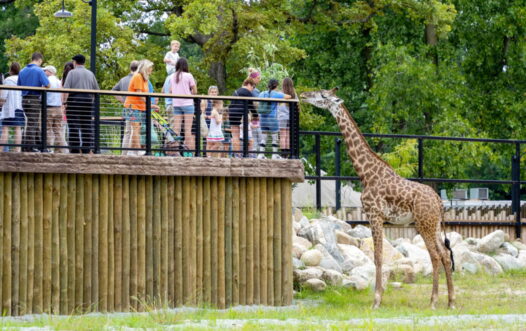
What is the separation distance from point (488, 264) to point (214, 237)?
7209 mm

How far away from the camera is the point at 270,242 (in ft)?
57.9

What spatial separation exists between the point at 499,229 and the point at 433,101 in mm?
9287

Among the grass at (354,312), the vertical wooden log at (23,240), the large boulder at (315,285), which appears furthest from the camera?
the large boulder at (315,285)

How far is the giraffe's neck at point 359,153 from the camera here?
18281mm

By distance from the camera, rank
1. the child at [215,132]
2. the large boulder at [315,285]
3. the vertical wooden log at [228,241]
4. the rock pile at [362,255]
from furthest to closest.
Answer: the rock pile at [362,255]
the large boulder at [315,285]
the child at [215,132]
the vertical wooden log at [228,241]

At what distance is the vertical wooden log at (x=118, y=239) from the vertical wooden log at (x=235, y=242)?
174cm

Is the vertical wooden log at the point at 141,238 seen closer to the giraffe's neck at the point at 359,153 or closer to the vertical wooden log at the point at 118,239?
the vertical wooden log at the point at 118,239

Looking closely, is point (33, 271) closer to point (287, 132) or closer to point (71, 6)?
point (287, 132)

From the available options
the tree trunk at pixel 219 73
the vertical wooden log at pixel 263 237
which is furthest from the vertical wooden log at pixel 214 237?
the tree trunk at pixel 219 73

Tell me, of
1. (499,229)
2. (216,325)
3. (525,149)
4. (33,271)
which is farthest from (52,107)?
(525,149)

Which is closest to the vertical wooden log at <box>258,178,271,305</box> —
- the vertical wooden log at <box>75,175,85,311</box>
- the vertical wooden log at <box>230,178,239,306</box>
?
the vertical wooden log at <box>230,178,239,306</box>

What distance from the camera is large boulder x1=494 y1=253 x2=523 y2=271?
22.8 m

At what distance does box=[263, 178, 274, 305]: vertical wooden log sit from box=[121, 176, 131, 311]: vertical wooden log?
84.9 inches

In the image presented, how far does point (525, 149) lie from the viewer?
3516cm
